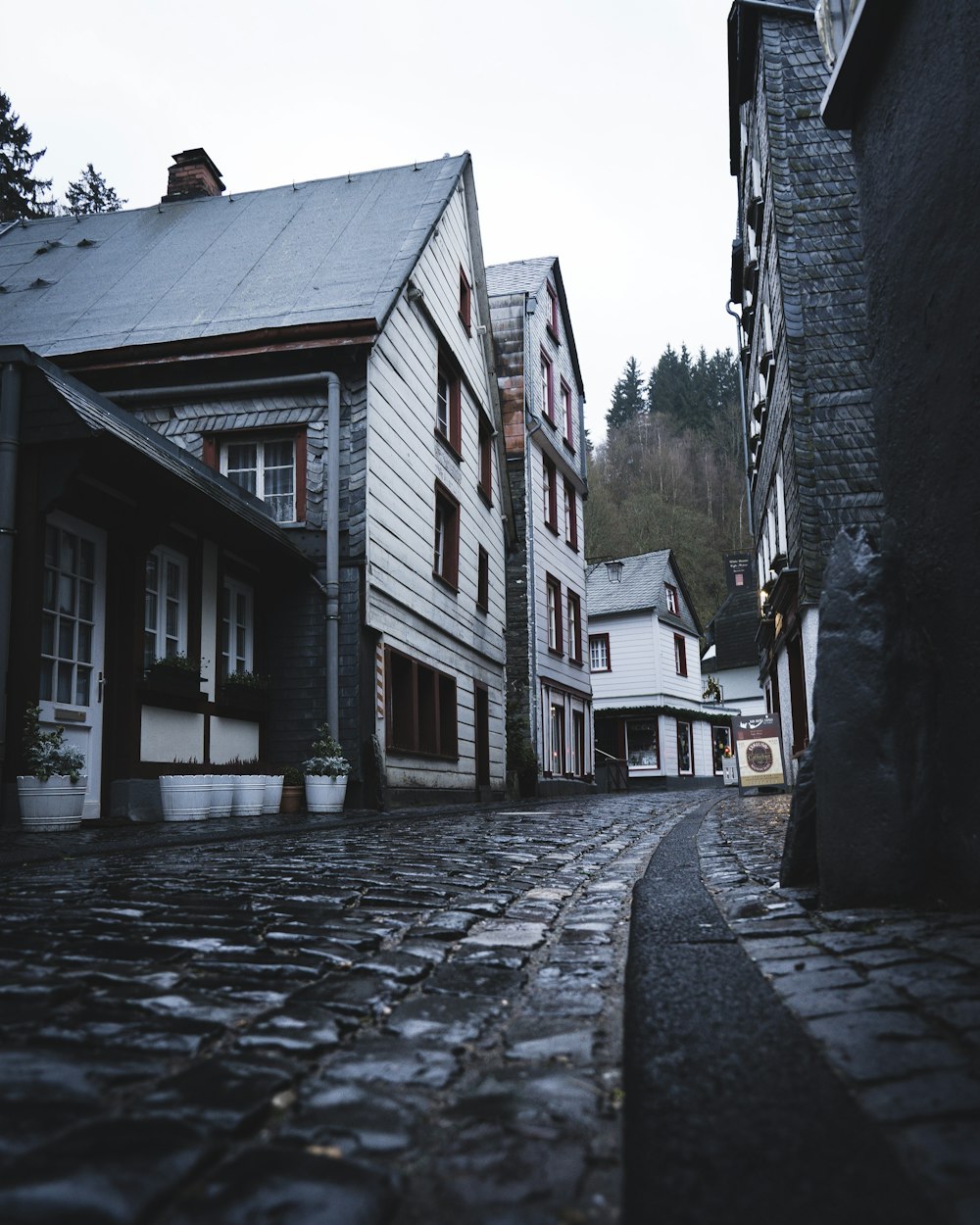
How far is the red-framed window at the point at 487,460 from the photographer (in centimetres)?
1989

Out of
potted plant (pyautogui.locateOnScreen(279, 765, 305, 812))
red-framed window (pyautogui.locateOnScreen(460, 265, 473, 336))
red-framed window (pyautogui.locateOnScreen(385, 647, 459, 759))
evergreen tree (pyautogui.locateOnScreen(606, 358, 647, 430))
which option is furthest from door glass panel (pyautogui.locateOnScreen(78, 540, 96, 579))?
evergreen tree (pyautogui.locateOnScreen(606, 358, 647, 430))

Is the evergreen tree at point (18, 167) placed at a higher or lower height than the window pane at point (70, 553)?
higher

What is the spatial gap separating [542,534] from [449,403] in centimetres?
707

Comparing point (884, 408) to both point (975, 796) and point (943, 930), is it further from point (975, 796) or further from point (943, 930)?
point (943, 930)

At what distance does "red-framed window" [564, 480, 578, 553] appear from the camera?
88.9 feet

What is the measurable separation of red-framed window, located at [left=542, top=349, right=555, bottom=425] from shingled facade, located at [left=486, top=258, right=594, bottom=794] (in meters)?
0.03

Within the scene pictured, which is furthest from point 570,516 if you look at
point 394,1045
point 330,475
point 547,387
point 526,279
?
point 394,1045

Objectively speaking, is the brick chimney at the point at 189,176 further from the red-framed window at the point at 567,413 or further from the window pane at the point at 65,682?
the window pane at the point at 65,682

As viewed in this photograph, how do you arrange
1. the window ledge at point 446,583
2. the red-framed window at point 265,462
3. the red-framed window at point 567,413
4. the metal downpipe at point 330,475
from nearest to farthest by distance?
the metal downpipe at point 330,475
the red-framed window at point 265,462
the window ledge at point 446,583
the red-framed window at point 567,413

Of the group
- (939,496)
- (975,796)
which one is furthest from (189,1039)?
(939,496)

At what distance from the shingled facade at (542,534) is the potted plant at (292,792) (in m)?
9.31

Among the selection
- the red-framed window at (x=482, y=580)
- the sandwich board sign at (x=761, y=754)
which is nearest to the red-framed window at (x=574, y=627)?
the red-framed window at (x=482, y=580)

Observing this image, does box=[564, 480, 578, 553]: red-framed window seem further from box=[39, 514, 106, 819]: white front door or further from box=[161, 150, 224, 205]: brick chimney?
box=[39, 514, 106, 819]: white front door

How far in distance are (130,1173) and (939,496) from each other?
3433 millimetres
